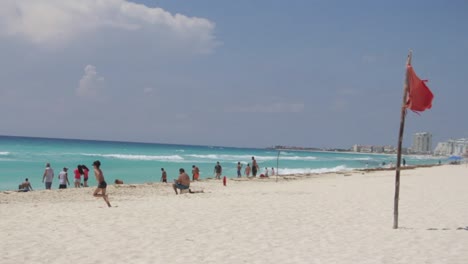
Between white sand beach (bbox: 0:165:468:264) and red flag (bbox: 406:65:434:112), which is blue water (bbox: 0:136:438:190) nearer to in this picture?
white sand beach (bbox: 0:165:468:264)

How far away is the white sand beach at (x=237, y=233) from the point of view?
6.73m

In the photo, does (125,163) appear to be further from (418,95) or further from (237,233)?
(418,95)

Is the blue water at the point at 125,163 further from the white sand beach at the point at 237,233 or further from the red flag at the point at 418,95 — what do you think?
the red flag at the point at 418,95

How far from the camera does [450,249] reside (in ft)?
23.4

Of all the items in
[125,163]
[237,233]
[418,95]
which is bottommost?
[125,163]

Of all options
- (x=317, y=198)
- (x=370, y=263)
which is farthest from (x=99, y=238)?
(x=317, y=198)

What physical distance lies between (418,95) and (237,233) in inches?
180

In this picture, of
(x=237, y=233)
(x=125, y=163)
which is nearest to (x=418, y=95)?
(x=237, y=233)

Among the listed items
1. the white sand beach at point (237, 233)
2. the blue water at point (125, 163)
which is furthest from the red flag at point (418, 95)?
the blue water at point (125, 163)

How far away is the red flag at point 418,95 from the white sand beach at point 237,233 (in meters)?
2.50

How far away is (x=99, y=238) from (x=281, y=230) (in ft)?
11.5

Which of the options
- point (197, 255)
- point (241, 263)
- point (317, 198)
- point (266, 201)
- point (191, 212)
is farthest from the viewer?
point (317, 198)

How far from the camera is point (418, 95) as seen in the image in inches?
353

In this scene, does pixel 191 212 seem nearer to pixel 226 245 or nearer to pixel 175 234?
pixel 175 234
